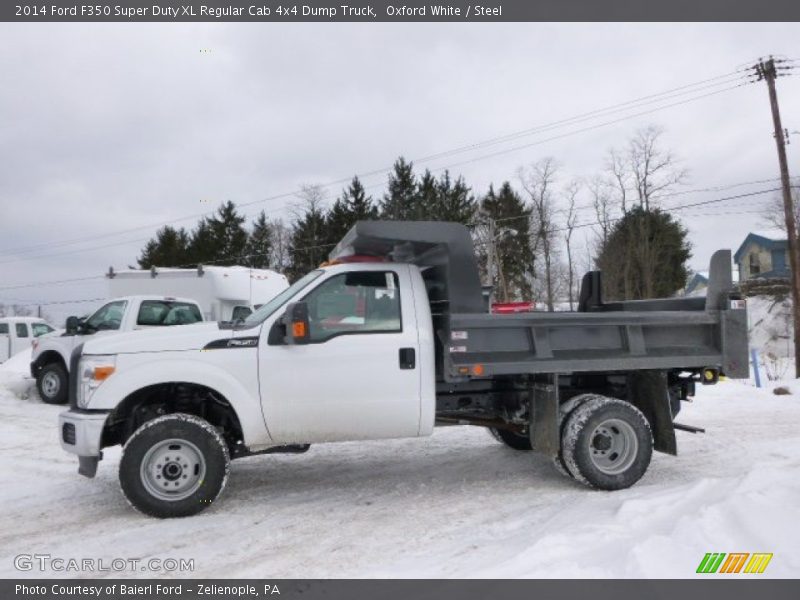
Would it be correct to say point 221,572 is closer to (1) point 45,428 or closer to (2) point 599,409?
(2) point 599,409

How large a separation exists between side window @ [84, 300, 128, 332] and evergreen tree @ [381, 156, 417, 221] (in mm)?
36462

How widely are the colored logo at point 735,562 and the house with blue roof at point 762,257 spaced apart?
48.2 metres

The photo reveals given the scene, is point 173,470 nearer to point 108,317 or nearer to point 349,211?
point 108,317

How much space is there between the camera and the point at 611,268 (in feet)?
147

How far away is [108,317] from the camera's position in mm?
12398

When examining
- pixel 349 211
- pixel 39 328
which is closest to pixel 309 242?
pixel 349 211

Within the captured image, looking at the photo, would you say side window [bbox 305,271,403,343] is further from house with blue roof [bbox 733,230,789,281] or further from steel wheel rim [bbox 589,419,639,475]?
house with blue roof [bbox 733,230,789,281]

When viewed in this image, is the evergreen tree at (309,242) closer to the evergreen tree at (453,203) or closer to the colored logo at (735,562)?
the evergreen tree at (453,203)

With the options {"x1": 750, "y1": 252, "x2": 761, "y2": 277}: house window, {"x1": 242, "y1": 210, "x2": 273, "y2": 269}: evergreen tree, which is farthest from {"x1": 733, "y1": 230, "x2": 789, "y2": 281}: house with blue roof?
{"x1": 242, "y1": 210, "x2": 273, "y2": 269}: evergreen tree

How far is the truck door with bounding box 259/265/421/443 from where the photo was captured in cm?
555

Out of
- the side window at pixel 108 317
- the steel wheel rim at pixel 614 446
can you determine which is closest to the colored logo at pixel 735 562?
the steel wheel rim at pixel 614 446

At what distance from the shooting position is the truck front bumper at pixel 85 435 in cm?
538
